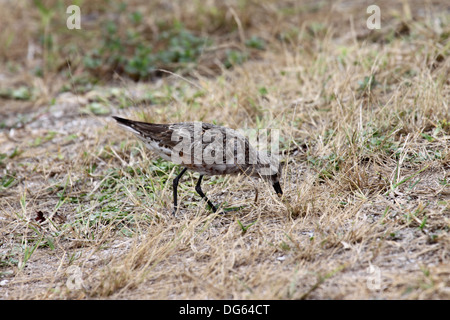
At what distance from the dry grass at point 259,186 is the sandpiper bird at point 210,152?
257mm

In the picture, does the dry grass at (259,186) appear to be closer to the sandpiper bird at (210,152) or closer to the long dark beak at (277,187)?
the long dark beak at (277,187)

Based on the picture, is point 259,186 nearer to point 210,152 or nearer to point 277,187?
point 277,187

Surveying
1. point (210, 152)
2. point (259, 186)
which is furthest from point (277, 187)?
point (210, 152)

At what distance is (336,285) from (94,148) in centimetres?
348

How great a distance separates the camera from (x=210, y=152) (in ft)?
15.6

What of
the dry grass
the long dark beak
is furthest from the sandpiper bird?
the dry grass

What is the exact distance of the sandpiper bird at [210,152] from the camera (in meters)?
4.77

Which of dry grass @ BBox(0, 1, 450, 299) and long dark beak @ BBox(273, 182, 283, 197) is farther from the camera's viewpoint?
long dark beak @ BBox(273, 182, 283, 197)

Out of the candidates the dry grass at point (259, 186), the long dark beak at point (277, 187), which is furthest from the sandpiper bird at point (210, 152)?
the dry grass at point (259, 186)

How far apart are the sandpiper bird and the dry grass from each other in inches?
10.1

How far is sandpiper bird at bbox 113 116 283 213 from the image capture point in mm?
4766

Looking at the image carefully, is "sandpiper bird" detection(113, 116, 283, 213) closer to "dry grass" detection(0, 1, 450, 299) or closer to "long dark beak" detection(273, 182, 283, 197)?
"long dark beak" detection(273, 182, 283, 197)
